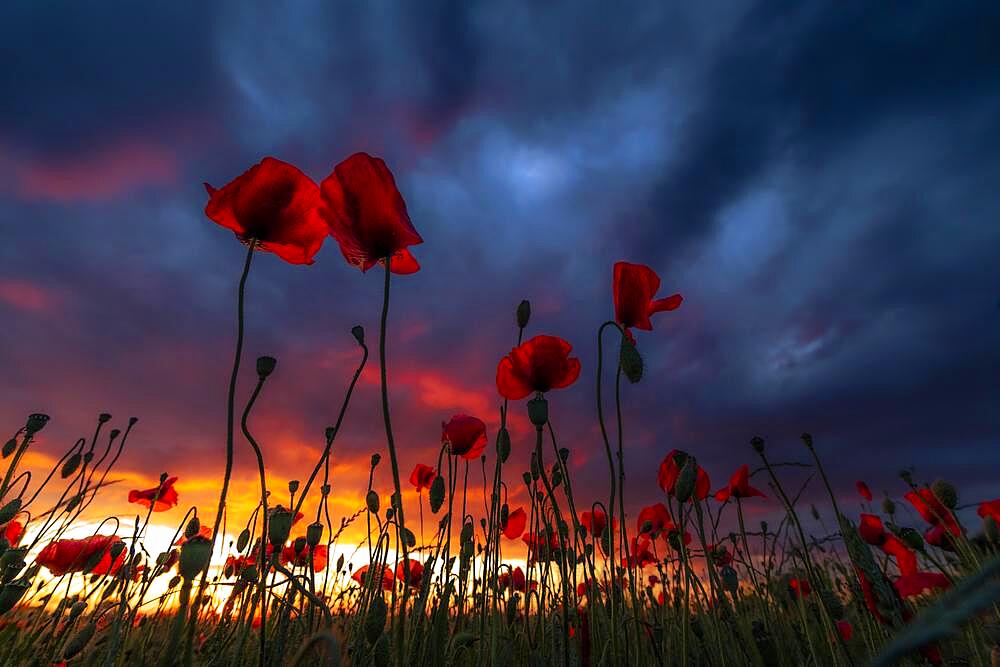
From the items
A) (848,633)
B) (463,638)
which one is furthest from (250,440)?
(848,633)

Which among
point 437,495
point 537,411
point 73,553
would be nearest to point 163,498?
point 73,553

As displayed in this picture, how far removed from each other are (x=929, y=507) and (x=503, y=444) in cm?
241

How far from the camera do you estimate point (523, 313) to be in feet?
8.08

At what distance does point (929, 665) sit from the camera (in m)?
1.57

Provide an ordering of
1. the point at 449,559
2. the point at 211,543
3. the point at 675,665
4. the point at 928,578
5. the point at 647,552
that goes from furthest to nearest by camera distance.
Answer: the point at 647,552 < the point at 675,665 < the point at 928,578 < the point at 449,559 < the point at 211,543

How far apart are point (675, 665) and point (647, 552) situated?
1653 millimetres

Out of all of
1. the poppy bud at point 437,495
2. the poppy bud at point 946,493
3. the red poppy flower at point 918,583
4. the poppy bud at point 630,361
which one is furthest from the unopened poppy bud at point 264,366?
the poppy bud at point 946,493

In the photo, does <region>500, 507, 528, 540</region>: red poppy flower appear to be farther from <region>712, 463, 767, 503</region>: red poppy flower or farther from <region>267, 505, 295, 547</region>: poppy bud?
<region>267, 505, 295, 547</region>: poppy bud

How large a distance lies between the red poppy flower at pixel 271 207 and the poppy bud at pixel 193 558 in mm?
1109

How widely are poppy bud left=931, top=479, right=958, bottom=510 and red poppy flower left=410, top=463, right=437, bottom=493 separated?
10.1ft

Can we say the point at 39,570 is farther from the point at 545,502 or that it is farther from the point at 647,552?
the point at 647,552

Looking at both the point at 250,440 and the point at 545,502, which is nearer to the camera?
the point at 250,440

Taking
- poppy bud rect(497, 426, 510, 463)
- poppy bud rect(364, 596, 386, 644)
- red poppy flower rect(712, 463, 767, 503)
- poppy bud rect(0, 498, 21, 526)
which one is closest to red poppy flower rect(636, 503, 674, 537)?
red poppy flower rect(712, 463, 767, 503)

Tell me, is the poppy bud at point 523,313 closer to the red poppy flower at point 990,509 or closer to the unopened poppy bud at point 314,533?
the unopened poppy bud at point 314,533
